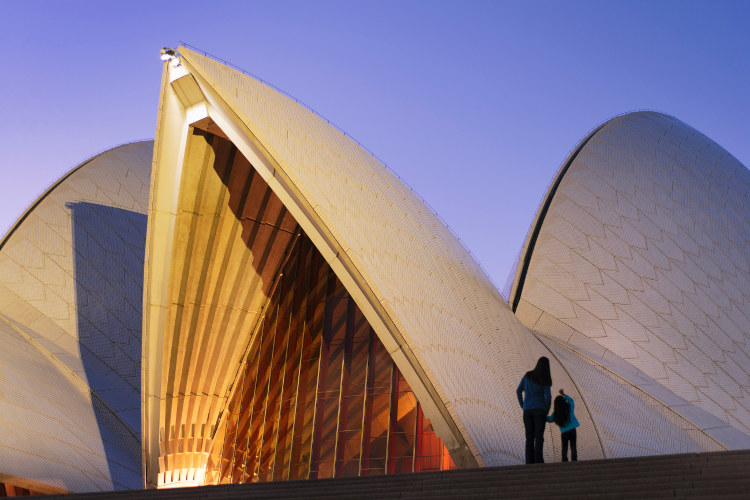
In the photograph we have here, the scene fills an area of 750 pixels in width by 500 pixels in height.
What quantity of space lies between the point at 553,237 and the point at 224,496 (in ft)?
35.8

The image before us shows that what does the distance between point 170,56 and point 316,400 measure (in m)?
6.21

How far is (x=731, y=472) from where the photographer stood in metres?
5.14

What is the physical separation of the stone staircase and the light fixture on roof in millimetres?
5854

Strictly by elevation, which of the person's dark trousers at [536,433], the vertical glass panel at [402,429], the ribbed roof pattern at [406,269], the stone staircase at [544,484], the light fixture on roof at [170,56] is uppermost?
the light fixture on roof at [170,56]

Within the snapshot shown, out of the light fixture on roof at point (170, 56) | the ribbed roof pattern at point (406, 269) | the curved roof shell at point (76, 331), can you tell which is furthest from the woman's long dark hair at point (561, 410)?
the curved roof shell at point (76, 331)

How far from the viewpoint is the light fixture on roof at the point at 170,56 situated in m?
10.1

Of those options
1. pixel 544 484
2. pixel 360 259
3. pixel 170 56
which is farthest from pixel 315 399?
pixel 544 484

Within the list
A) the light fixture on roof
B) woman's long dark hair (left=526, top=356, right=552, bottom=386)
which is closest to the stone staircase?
woman's long dark hair (left=526, top=356, right=552, bottom=386)

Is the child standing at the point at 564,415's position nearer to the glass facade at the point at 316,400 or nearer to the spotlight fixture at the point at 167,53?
the glass facade at the point at 316,400

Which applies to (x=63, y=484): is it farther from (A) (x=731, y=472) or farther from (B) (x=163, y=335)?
(A) (x=731, y=472)

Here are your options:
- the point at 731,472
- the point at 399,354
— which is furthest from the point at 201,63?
the point at 731,472

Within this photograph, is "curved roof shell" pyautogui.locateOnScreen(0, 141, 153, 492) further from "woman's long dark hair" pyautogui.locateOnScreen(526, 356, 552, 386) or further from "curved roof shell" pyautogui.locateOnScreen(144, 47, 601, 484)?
"woman's long dark hair" pyautogui.locateOnScreen(526, 356, 552, 386)

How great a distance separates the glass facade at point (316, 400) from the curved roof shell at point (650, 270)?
3.20 meters

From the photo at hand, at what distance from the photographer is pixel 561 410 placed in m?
7.84
